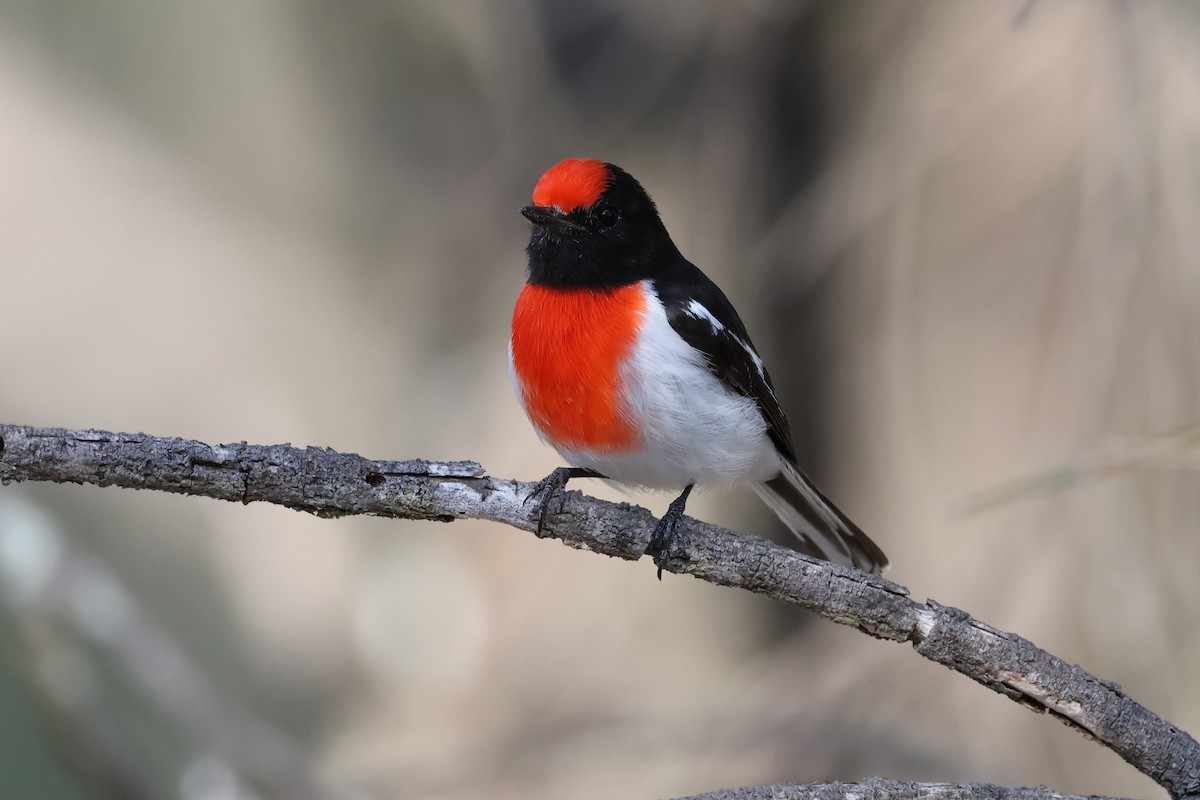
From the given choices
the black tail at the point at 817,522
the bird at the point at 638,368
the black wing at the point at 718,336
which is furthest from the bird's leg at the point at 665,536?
the black tail at the point at 817,522

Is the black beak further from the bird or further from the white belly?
the white belly

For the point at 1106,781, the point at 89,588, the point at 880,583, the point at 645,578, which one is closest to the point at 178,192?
the point at 89,588

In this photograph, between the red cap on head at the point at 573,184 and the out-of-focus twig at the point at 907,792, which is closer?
the out-of-focus twig at the point at 907,792

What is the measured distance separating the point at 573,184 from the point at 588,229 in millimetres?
132

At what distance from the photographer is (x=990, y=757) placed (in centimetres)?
312

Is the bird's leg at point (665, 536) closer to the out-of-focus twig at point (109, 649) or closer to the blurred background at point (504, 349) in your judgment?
the blurred background at point (504, 349)

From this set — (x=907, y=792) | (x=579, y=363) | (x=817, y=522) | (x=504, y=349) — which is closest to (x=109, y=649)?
(x=504, y=349)

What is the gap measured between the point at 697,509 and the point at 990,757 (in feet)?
5.38

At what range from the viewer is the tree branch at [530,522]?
1.84m

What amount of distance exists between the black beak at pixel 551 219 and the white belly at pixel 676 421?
269mm

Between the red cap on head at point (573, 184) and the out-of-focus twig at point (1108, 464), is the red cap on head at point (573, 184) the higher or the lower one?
the higher one

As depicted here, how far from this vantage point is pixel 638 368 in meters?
2.71

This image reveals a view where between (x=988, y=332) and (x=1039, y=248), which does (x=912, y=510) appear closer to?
(x=988, y=332)

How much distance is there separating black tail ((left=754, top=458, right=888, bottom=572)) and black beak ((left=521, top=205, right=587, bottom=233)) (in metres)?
0.90
